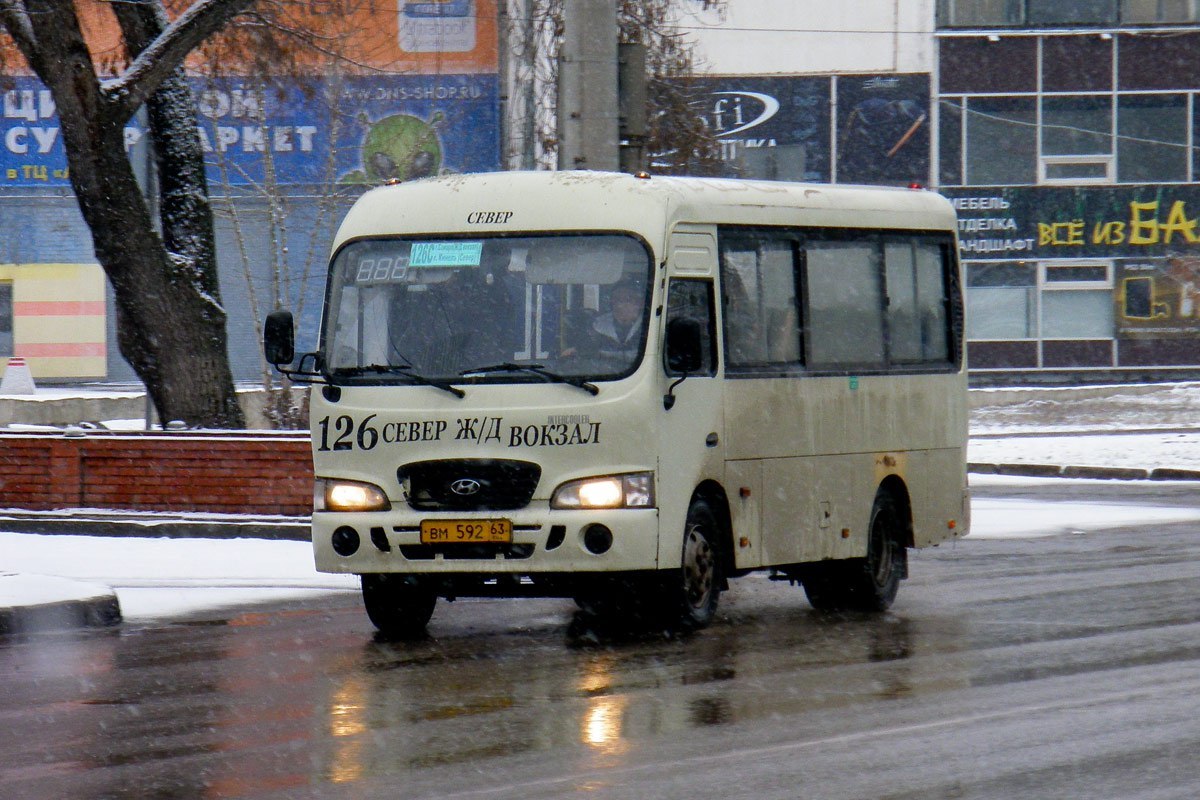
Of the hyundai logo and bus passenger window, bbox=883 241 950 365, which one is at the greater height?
bus passenger window, bbox=883 241 950 365

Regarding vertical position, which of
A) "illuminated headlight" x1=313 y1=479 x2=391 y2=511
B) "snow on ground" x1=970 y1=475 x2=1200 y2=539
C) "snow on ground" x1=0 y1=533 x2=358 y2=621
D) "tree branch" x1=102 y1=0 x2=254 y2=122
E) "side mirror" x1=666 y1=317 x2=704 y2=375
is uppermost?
"tree branch" x1=102 y1=0 x2=254 y2=122

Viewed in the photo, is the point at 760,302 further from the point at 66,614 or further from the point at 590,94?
the point at 66,614

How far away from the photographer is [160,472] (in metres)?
17.6

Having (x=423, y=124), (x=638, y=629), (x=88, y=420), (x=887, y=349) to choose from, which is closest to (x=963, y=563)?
(x=887, y=349)

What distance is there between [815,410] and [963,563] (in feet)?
13.7

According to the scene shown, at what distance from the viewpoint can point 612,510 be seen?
11117 mm

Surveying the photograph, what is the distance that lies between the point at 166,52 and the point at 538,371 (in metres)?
8.11

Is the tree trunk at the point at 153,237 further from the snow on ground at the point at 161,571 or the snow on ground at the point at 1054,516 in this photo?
the snow on ground at the point at 1054,516

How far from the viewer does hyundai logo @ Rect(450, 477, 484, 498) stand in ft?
36.8

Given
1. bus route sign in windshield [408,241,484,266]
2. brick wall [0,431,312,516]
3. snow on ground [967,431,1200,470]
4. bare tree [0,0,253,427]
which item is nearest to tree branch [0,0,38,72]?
bare tree [0,0,253,427]

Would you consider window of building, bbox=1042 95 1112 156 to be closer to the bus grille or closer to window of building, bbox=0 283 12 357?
window of building, bbox=0 283 12 357

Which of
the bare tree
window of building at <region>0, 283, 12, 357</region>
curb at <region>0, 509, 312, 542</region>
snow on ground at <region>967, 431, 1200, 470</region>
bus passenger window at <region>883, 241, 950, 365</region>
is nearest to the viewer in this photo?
bus passenger window at <region>883, 241, 950, 365</region>

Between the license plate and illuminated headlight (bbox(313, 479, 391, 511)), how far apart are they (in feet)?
1.07

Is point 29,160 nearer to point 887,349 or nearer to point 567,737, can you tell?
point 887,349
